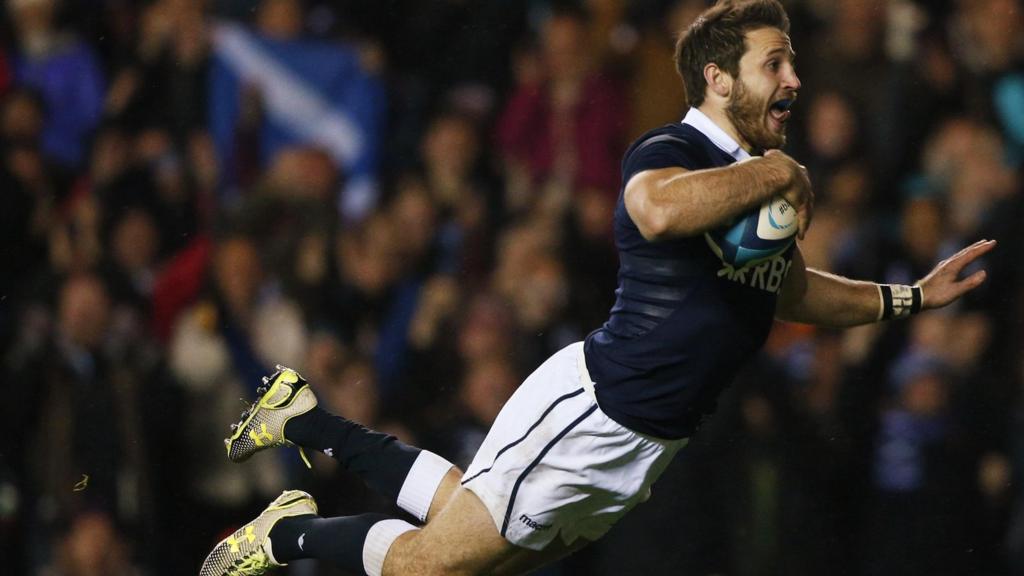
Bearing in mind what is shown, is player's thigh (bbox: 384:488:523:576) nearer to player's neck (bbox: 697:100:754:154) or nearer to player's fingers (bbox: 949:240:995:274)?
player's neck (bbox: 697:100:754:154)

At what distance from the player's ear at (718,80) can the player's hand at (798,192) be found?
0.27 m

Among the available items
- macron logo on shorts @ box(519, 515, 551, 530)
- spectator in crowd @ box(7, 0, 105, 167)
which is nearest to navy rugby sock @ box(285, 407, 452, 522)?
macron logo on shorts @ box(519, 515, 551, 530)

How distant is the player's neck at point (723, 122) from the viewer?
11.4 ft

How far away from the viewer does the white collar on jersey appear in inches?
135

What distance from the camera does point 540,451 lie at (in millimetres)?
3486

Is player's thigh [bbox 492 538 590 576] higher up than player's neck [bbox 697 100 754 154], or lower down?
lower down

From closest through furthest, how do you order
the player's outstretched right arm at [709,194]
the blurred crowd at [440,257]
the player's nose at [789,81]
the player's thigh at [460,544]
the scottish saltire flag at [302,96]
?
the player's outstretched right arm at [709,194] < the player's nose at [789,81] < the player's thigh at [460,544] < the blurred crowd at [440,257] < the scottish saltire flag at [302,96]

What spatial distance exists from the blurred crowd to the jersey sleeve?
219cm

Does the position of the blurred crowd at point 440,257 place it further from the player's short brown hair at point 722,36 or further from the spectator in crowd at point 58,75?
the player's short brown hair at point 722,36

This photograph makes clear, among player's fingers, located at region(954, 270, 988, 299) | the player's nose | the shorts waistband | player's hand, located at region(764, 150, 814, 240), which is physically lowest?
the shorts waistband

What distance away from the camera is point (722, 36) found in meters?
3.47

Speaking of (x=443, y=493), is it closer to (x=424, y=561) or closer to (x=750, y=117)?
(x=424, y=561)

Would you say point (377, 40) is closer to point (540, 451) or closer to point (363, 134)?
point (363, 134)

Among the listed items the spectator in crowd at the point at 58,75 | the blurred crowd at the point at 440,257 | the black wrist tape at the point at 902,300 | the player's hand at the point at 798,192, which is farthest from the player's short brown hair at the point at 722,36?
the spectator in crowd at the point at 58,75
